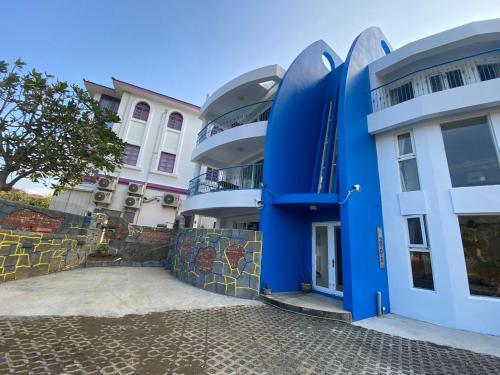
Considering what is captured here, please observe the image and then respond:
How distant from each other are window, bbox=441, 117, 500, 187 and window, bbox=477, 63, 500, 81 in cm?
Result: 177

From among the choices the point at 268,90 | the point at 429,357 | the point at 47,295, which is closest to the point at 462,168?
the point at 429,357

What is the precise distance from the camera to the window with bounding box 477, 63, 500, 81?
652 centimetres

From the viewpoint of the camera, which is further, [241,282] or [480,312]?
[241,282]

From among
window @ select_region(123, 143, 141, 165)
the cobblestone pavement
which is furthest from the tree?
window @ select_region(123, 143, 141, 165)

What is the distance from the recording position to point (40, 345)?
10.0 ft

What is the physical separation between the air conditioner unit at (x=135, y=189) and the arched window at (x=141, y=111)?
5.51 meters

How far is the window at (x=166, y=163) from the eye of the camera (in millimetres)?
16895

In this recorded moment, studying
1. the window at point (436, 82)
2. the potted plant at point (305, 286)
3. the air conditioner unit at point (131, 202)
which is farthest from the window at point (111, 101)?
the window at point (436, 82)

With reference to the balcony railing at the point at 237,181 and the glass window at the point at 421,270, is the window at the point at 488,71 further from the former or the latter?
the balcony railing at the point at 237,181

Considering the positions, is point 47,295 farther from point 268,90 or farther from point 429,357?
point 268,90

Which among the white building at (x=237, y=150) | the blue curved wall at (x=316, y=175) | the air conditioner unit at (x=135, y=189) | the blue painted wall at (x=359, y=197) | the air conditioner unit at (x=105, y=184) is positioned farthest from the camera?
the air conditioner unit at (x=135, y=189)

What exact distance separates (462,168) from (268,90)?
8.26 m

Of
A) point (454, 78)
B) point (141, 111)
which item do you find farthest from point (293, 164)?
point (141, 111)

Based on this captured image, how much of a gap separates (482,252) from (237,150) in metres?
9.13
